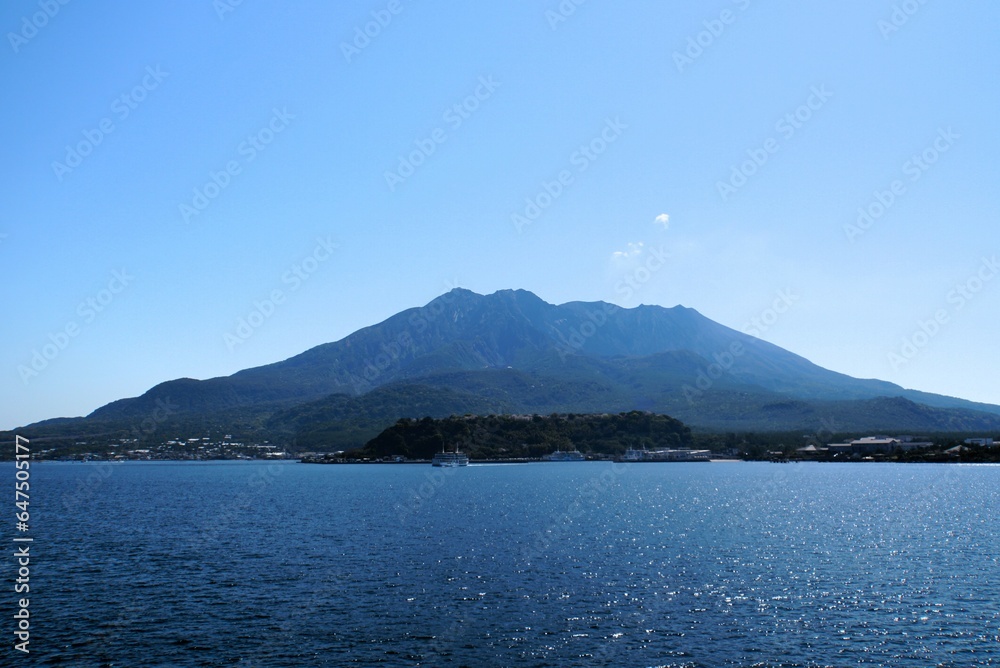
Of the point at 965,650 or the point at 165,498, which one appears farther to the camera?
the point at 165,498

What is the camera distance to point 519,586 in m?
36.7

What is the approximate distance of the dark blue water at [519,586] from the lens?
1069 inches

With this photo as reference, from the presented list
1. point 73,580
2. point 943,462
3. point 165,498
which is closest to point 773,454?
point 943,462

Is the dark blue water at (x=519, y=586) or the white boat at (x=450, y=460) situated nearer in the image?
the dark blue water at (x=519, y=586)

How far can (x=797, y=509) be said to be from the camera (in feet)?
238

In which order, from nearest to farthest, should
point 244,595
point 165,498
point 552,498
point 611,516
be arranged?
point 244,595 → point 611,516 → point 552,498 → point 165,498

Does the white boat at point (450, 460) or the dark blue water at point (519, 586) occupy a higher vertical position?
the white boat at point (450, 460)

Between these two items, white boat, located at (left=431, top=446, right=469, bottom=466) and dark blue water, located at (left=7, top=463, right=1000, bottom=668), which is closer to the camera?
dark blue water, located at (left=7, top=463, right=1000, bottom=668)

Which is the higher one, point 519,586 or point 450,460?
point 450,460

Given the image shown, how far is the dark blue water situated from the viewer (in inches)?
1069

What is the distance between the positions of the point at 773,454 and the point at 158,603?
186 meters

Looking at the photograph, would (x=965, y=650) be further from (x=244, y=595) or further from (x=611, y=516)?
(x=611, y=516)

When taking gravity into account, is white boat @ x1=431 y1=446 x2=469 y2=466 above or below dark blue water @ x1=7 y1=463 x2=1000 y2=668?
above

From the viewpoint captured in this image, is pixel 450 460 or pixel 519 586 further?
pixel 450 460
